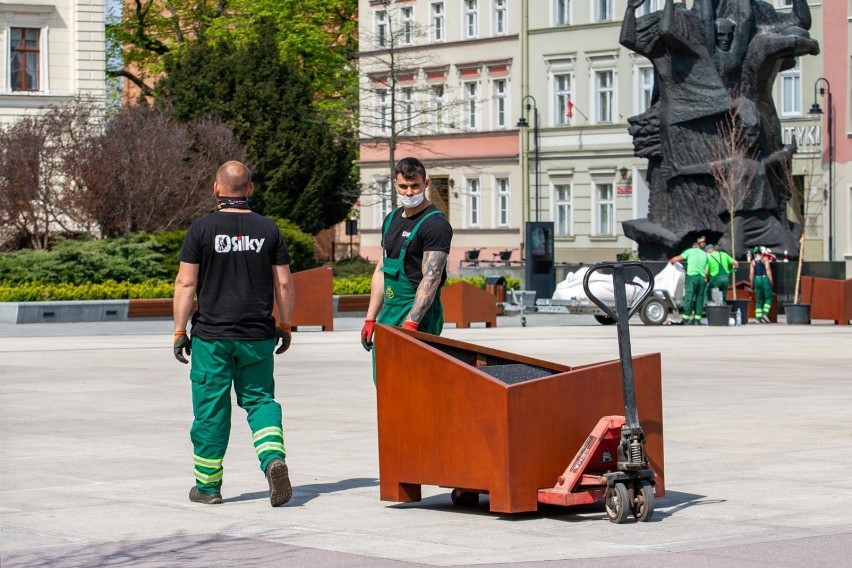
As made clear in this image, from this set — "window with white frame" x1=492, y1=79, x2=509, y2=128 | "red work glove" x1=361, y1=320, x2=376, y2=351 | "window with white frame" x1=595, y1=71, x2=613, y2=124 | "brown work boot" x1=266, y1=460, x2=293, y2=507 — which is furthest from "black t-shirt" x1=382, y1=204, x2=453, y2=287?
"window with white frame" x1=492, y1=79, x2=509, y2=128

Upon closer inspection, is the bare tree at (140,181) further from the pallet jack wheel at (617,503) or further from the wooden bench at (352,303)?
the pallet jack wheel at (617,503)

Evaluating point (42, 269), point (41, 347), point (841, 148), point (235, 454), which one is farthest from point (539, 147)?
point (235, 454)

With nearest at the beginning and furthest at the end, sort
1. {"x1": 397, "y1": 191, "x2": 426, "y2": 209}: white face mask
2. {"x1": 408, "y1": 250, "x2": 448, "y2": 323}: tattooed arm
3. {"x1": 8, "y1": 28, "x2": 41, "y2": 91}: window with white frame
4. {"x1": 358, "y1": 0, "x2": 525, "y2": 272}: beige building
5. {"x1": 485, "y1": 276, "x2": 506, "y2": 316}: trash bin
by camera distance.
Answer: {"x1": 408, "y1": 250, "x2": 448, "y2": 323}: tattooed arm, {"x1": 397, "y1": 191, "x2": 426, "y2": 209}: white face mask, {"x1": 485, "y1": 276, "x2": 506, "y2": 316}: trash bin, {"x1": 8, "y1": 28, "x2": 41, "y2": 91}: window with white frame, {"x1": 358, "y1": 0, "x2": 525, "y2": 272}: beige building

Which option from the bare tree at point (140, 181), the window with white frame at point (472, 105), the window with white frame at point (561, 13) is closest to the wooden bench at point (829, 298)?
the bare tree at point (140, 181)

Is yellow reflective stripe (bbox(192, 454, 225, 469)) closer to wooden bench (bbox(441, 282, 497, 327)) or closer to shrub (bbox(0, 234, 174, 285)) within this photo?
wooden bench (bbox(441, 282, 497, 327))

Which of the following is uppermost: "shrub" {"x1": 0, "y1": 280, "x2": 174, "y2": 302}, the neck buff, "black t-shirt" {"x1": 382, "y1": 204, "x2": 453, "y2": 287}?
the neck buff

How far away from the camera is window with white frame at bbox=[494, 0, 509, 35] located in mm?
69938

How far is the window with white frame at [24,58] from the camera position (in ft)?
208

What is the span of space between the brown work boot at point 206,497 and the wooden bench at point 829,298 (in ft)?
90.5

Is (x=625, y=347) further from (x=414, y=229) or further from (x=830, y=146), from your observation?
(x=830, y=146)

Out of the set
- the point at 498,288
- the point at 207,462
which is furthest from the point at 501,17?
the point at 207,462

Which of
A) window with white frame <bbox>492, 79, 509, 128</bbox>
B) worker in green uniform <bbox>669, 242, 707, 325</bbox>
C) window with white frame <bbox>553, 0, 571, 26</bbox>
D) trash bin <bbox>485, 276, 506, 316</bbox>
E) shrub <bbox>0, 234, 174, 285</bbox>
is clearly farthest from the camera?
window with white frame <bbox>492, 79, 509, 128</bbox>

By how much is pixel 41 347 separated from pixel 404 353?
1709cm

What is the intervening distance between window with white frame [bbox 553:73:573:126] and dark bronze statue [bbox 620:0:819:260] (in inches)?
952
